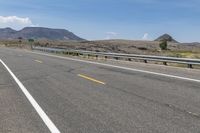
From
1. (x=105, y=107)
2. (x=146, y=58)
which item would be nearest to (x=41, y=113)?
(x=105, y=107)

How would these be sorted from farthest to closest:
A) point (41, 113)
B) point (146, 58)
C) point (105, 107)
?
point (146, 58)
point (105, 107)
point (41, 113)

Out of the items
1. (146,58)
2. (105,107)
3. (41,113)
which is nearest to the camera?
(41,113)

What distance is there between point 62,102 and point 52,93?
1891 millimetres

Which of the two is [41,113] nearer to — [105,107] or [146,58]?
[105,107]

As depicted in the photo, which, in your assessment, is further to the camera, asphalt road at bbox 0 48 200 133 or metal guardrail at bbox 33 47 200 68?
metal guardrail at bbox 33 47 200 68

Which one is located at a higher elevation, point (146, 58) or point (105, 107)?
point (146, 58)

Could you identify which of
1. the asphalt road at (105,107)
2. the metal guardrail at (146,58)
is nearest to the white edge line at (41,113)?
the asphalt road at (105,107)

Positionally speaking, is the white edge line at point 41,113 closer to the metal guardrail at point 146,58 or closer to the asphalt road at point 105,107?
the asphalt road at point 105,107

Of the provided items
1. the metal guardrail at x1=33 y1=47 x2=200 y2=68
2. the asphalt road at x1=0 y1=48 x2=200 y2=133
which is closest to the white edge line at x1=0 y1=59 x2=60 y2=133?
the asphalt road at x1=0 y1=48 x2=200 y2=133

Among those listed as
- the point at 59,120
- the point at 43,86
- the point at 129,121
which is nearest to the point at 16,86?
the point at 43,86

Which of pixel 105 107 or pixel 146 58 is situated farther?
pixel 146 58

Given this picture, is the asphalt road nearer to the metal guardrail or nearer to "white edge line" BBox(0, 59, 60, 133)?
"white edge line" BBox(0, 59, 60, 133)

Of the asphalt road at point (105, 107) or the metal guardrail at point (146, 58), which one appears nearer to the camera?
the asphalt road at point (105, 107)

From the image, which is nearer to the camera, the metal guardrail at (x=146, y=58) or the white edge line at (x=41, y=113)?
the white edge line at (x=41, y=113)
